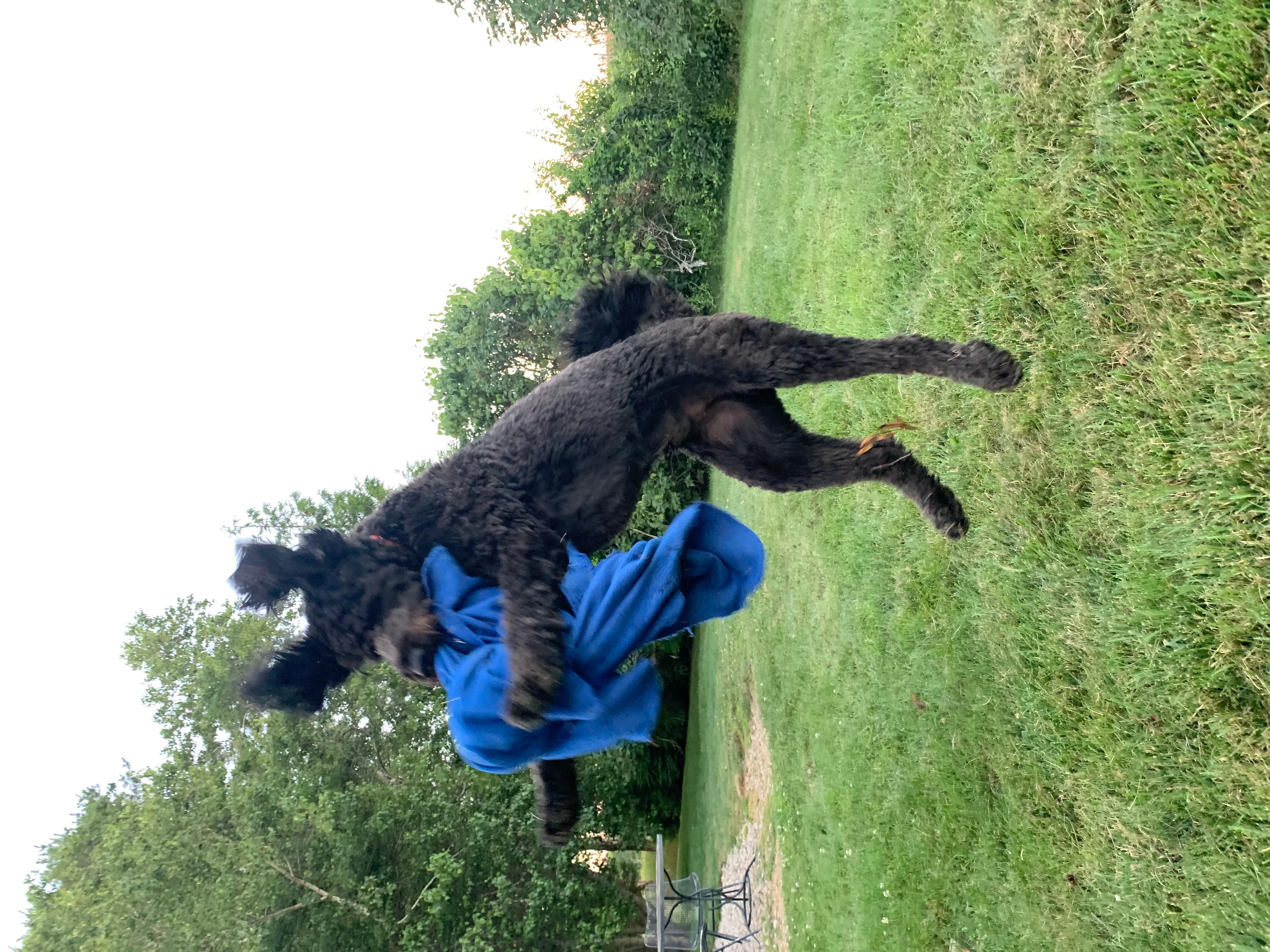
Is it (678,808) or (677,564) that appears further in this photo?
(678,808)

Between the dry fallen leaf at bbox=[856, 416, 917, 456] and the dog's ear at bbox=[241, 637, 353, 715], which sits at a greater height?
the dry fallen leaf at bbox=[856, 416, 917, 456]

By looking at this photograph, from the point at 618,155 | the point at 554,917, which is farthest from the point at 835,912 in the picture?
the point at 618,155

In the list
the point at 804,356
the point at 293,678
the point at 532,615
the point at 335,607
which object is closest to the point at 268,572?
the point at 335,607

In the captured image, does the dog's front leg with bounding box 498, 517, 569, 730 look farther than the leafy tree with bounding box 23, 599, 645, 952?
No

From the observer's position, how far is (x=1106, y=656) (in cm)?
267

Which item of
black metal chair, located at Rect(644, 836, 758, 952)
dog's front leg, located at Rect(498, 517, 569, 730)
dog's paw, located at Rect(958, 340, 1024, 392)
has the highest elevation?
dog's paw, located at Rect(958, 340, 1024, 392)

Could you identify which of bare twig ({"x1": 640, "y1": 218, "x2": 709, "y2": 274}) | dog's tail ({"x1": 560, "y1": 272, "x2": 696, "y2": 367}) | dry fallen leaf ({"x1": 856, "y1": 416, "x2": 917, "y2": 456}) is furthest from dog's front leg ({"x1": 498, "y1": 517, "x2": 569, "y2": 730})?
bare twig ({"x1": 640, "y1": 218, "x2": 709, "y2": 274})

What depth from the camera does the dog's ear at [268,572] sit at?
2391 millimetres

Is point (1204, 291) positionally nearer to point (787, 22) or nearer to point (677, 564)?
point (677, 564)

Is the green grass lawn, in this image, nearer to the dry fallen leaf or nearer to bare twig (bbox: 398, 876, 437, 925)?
the dry fallen leaf

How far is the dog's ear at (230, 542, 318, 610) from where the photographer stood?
2391 mm

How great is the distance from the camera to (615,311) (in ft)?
11.6

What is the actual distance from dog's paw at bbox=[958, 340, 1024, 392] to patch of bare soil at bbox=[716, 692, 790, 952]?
548 centimetres

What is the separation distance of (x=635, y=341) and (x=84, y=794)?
12797mm
